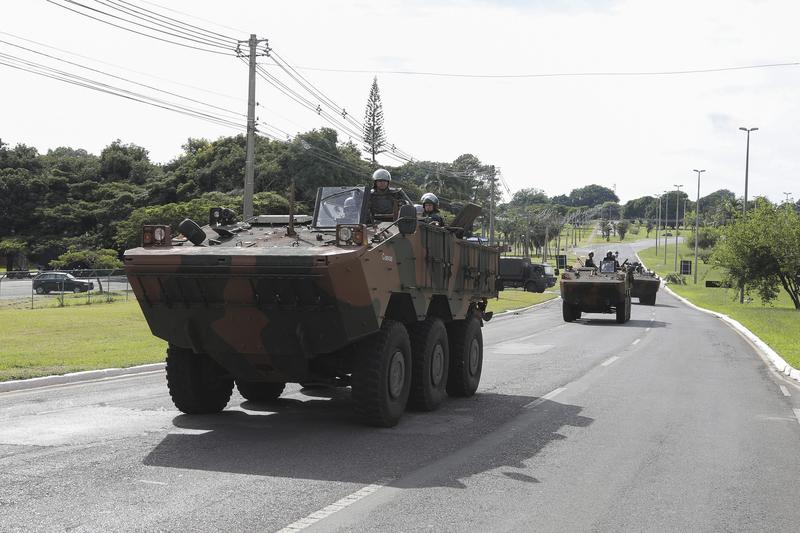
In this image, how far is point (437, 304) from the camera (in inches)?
438

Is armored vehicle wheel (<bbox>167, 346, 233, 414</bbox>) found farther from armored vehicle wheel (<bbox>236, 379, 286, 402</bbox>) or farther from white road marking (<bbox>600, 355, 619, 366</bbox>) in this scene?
white road marking (<bbox>600, 355, 619, 366</bbox>)

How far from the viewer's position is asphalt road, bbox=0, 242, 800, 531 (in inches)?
236

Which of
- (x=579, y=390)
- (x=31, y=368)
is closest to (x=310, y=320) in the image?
(x=579, y=390)

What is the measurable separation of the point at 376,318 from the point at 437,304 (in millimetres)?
2502

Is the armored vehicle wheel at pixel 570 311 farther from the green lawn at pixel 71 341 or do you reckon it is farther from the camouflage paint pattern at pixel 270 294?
the camouflage paint pattern at pixel 270 294

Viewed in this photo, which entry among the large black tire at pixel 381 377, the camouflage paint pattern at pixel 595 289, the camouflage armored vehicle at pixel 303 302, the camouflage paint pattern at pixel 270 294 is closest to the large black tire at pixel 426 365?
the camouflage armored vehicle at pixel 303 302

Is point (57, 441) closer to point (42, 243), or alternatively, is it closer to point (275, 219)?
point (275, 219)

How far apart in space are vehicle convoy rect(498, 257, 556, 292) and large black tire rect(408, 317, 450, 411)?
118 feet

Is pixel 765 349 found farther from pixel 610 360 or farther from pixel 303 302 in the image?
pixel 303 302

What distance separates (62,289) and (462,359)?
77.7 feet

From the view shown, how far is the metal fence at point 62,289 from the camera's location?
3266cm

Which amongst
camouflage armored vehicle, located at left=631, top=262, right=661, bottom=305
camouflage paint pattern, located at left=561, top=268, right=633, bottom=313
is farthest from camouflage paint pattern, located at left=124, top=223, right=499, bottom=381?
camouflage armored vehicle, located at left=631, top=262, right=661, bottom=305

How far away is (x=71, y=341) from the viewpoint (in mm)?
19188

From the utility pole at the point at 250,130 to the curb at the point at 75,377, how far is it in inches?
383
